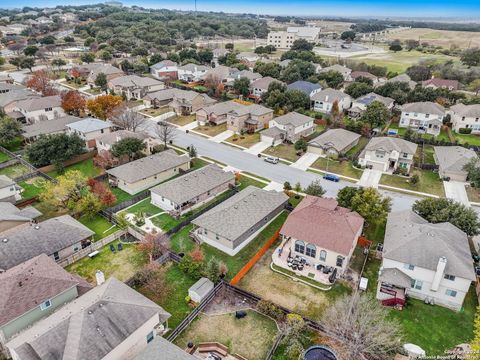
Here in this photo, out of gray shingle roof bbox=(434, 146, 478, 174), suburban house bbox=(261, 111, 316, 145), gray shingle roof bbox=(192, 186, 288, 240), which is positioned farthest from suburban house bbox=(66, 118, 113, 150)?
gray shingle roof bbox=(434, 146, 478, 174)

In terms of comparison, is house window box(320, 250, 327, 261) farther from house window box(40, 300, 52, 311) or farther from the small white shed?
house window box(40, 300, 52, 311)

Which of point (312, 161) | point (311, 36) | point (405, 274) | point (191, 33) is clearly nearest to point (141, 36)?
point (191, 33)

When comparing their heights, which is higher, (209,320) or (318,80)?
(318,80)

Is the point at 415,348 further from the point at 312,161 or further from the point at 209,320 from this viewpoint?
the point at 312,161

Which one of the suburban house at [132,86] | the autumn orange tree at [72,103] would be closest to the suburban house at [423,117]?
the suburban house at [132,86]

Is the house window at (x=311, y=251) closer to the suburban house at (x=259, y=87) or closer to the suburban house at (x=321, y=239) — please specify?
the suburban house at (x=321, y=239)

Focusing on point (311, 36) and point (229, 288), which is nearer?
point (229, 288)

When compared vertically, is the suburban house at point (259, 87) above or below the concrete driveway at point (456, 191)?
above
